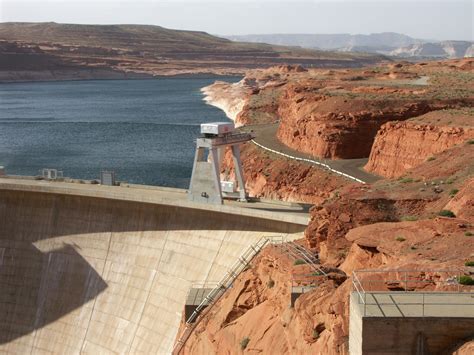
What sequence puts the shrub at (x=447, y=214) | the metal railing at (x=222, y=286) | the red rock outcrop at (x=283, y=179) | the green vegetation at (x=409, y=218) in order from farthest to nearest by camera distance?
the red rock outcrop at (x=283, y=179)
the metal railing at (x=222, y=286)
the green vegetation at (x=409, y=218)
the shrub at (x=447, y=214)

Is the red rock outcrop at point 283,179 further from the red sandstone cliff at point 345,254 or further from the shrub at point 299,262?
the shrub at point 299,262

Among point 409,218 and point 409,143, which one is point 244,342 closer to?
point 409,218

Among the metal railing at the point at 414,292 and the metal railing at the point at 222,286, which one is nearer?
the metal railing at the point at 414,292

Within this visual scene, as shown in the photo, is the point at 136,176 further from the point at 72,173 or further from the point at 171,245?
the point at 171,245

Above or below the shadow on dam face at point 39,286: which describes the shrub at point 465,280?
above

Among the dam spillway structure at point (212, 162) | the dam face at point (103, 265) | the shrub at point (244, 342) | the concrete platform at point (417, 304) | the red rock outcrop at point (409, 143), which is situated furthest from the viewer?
the red rock outcrop at point (409, 143)

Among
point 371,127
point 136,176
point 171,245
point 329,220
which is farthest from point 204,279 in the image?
point 136,176

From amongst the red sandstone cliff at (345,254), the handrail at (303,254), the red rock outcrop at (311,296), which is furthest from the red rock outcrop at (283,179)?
the red rock outcrop at (311,296)

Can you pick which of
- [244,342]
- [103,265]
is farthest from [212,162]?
[244,342]
